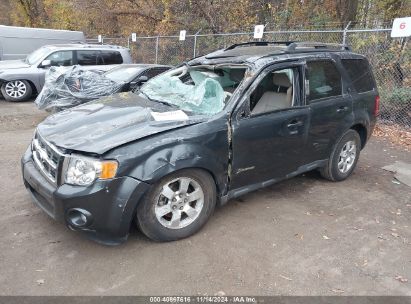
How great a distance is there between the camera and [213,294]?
9.40ft

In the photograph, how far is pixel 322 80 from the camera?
4.53 metres

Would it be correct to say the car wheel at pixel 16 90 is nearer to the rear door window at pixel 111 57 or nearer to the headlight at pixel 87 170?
the rear door window at pixel 111 57

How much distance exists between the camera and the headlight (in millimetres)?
2973

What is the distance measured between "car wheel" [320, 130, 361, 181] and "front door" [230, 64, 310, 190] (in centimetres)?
76

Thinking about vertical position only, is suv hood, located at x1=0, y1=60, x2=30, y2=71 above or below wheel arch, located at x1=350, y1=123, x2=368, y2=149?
above

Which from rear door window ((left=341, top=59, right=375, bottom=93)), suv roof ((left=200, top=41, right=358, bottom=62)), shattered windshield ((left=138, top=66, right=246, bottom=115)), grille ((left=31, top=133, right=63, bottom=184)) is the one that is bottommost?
grille ((left=31, top=133, right=63, bottom=184))

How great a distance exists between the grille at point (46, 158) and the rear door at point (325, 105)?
9.00 ft

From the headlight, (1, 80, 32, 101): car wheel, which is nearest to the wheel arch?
the headlight

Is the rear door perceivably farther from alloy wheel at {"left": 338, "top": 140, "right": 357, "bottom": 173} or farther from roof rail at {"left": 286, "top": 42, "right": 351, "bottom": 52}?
alloy wheel at {"left": 338, "top": 140, "right": 357, "bottom": 173}

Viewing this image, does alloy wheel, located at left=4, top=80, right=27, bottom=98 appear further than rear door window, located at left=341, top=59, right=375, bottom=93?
Yes

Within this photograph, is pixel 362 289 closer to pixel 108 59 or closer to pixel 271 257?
pixel 271 257

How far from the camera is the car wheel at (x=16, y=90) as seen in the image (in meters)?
10.4

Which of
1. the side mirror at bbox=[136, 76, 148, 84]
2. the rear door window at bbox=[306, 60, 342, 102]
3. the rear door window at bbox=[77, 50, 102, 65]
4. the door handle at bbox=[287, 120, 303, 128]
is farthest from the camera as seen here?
the rear door window at bbox=[77, 50, 102, 65]

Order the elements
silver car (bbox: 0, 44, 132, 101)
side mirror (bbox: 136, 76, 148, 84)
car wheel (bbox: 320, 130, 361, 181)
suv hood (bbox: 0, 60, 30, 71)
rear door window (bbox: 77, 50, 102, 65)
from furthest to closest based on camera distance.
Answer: rear door window (bbox: 77, 50, 102, 65), suv hood (bbox: 0, 60, 30, 71), silver car (bbox: 0, 44, 132, 101), side mirror (bbox: 136, 76, 148, 84), car wheel (bbox: 320, 130, 361, 181)
